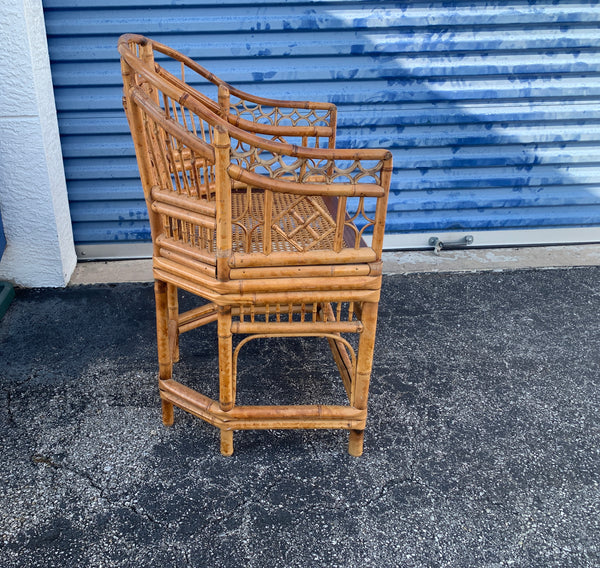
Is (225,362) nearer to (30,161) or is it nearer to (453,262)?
(30,161)

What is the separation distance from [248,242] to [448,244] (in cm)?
257

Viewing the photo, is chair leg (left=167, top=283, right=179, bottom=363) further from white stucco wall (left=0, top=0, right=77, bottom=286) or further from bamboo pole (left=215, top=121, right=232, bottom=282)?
white stucco wall (left=0, top=0, right=77, bottom=286)

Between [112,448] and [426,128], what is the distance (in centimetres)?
283

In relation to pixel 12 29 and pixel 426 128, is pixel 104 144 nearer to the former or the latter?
pixel 12 29

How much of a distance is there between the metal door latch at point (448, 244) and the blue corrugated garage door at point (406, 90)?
5 cm

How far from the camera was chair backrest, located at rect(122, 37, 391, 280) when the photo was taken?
1786 millimetres

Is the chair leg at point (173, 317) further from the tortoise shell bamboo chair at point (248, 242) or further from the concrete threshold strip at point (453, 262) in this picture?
the concrete threshold strip at point (453, 262)

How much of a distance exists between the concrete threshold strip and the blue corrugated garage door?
0.40 ft

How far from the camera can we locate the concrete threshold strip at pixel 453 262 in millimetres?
3758

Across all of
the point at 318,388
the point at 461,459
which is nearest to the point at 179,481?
the point at 318,388

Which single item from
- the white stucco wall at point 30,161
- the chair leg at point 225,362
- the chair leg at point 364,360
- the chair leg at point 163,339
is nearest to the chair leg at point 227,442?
the chair leg at point 225,362

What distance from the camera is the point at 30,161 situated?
3268mm

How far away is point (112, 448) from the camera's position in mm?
2326

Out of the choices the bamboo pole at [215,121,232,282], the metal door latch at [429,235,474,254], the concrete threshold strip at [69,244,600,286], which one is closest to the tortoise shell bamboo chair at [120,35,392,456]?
the bamboo pole at [215,121,232,282]
